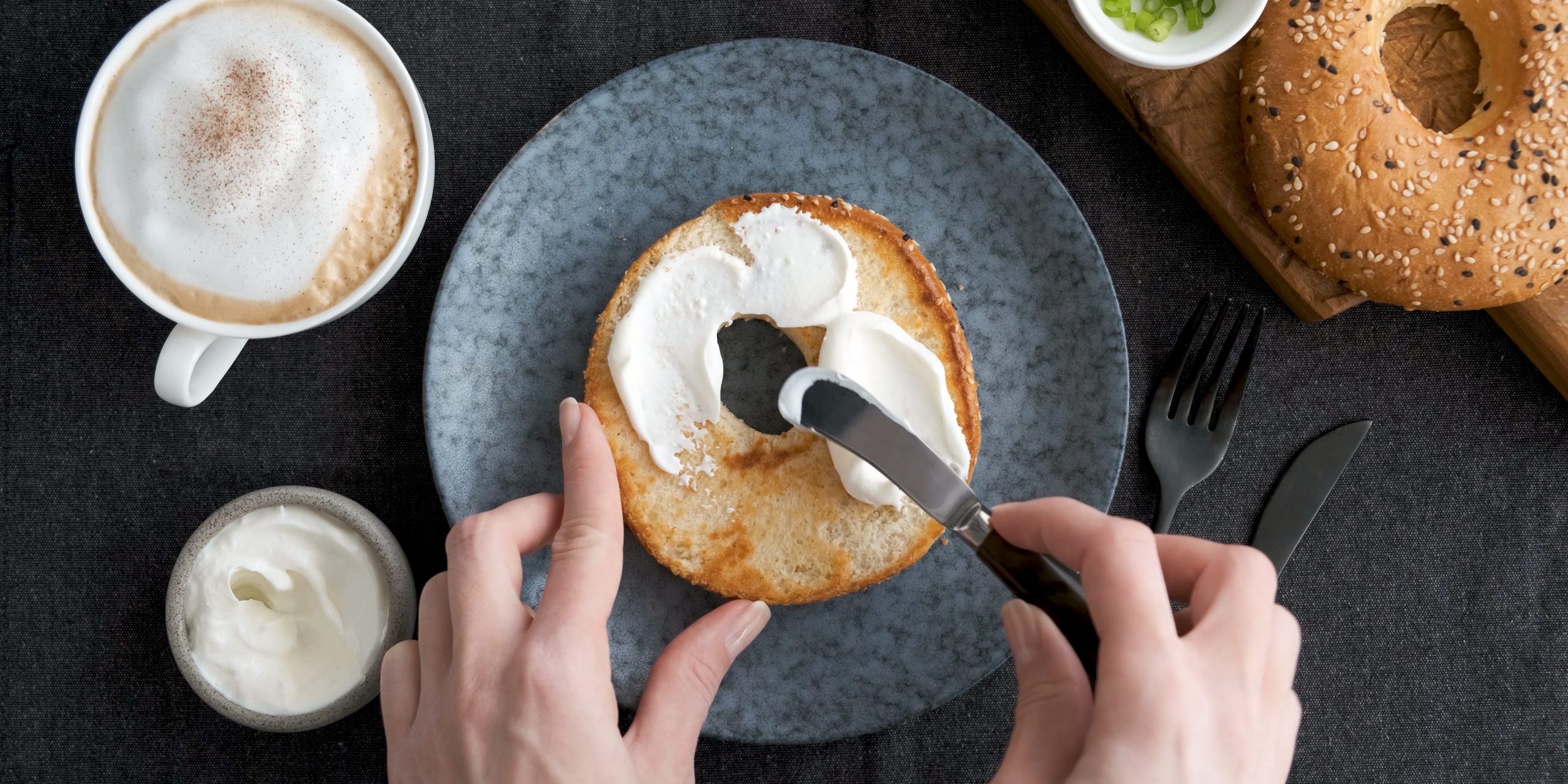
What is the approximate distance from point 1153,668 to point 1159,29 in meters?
1.18

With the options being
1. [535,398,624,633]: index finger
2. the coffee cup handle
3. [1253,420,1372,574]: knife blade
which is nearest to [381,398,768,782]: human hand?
[535,398,624,633]: index finger

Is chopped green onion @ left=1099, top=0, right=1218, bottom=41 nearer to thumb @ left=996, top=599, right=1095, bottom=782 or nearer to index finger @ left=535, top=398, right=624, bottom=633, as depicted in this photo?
thumb @ left=996, top=599, right=1095, bottom=782

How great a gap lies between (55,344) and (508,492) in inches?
39.2

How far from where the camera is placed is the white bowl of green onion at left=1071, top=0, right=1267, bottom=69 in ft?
5.73

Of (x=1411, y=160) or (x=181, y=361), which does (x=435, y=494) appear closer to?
(x=181, y=361)

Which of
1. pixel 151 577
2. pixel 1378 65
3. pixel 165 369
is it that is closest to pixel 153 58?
pixel 165 369

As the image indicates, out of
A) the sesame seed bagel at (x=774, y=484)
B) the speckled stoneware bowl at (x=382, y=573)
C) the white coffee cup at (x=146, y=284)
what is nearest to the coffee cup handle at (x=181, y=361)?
the white coffee cup at (x=146, y=284)

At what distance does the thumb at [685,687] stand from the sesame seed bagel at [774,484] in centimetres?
8

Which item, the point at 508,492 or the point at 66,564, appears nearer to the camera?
the point at 508,492

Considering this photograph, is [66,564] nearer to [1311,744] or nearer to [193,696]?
[193,696]

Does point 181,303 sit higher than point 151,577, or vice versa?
point 181,303

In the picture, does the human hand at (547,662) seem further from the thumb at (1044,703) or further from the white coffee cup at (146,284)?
the thumb at (1044,703)

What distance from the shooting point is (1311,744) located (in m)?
2.03

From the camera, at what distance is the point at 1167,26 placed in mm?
1790
